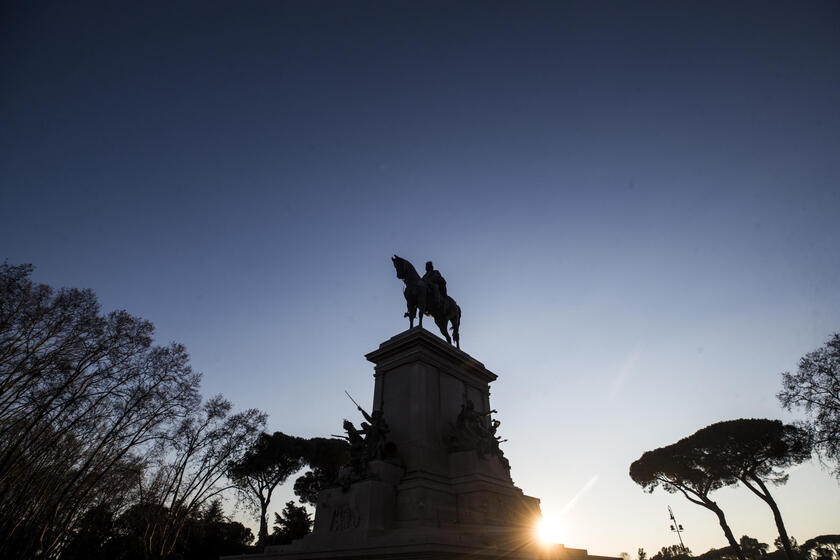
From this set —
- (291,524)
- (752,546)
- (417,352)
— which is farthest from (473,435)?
(752,546)

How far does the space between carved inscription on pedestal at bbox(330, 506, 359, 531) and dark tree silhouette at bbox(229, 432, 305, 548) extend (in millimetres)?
25434

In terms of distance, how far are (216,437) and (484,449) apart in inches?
720

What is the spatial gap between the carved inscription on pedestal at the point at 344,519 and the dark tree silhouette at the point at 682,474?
98.2 feet

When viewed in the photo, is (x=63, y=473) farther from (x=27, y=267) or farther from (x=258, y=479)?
(x=258, y=479)

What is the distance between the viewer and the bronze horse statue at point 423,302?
13.6m

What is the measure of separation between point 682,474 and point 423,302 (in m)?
28.5

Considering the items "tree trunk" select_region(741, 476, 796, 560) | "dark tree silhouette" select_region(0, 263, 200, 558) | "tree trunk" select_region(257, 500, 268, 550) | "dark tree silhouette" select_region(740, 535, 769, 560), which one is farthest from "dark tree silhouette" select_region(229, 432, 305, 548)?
"dark tree silhouette" select_region(740, 535, 769, 560)

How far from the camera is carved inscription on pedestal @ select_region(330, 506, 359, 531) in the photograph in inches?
348

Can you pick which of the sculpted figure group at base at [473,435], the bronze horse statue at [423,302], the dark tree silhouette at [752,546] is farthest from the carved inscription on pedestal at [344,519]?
the dark tree silhouette at [752,546]

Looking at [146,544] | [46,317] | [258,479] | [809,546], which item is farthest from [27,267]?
[809,546]

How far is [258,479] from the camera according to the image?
109 ft

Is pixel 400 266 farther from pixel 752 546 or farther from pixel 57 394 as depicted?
pixel 752 546

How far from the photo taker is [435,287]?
14.4 m

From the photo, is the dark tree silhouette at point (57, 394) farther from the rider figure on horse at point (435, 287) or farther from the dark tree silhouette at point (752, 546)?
the dark tree silhouette at point (752, 546)
